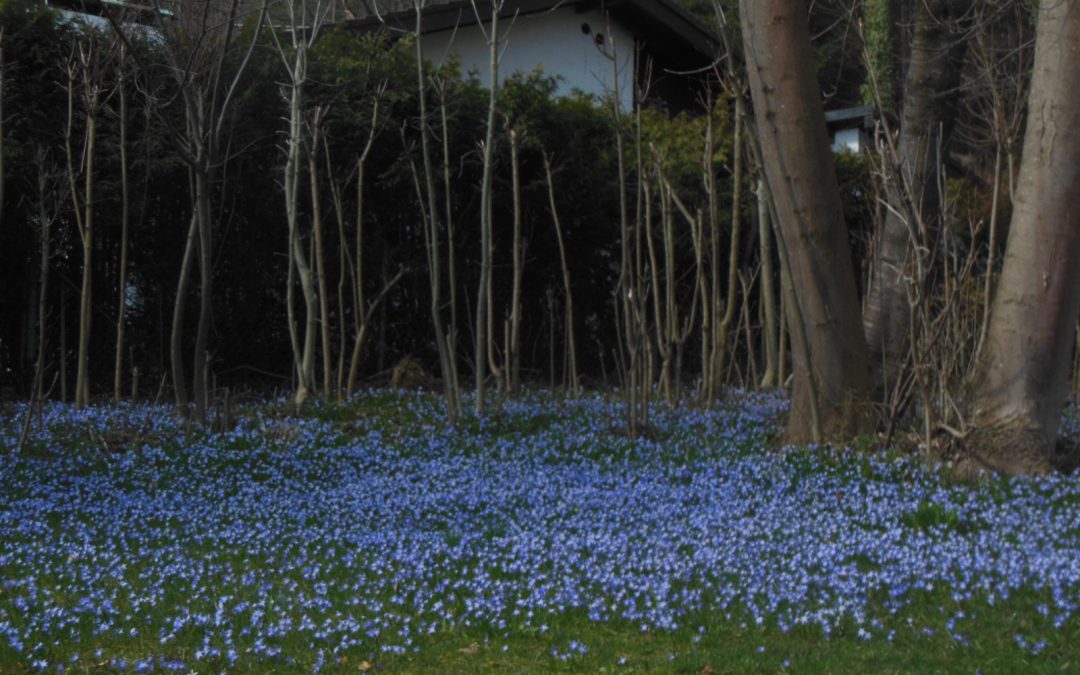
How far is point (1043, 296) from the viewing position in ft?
23.9

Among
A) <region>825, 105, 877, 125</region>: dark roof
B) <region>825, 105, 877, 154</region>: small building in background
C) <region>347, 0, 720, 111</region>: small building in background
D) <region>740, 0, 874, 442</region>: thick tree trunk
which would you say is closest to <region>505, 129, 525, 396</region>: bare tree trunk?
<region>740, 0, 874, 442</region>: thick tree trunk

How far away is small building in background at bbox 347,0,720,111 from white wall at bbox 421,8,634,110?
0.05ft

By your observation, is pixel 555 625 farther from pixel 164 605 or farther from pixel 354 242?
pixel 354 242

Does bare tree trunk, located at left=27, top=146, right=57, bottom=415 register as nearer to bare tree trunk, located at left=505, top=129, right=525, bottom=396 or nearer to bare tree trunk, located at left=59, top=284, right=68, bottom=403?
bare tree trunk, located at left=59, top=284, right=68, bottom=403

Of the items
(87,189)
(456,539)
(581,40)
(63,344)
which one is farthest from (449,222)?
(581,40)

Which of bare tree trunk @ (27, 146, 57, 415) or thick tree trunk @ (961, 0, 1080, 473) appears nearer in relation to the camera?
thick tree trunk @ (961, 0, 1080, 473)

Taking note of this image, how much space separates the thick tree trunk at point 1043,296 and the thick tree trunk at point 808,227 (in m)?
0.98

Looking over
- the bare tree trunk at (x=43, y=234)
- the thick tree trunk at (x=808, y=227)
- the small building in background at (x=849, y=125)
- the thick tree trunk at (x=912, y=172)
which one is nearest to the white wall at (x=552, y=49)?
the small building in background at (x=849, y=125)

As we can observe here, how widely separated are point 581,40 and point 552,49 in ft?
2.43

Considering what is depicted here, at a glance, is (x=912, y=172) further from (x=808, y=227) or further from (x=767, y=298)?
(x=767, y=298)

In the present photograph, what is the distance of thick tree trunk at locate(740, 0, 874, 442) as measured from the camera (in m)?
8.14

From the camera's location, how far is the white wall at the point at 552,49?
1803 centimetres

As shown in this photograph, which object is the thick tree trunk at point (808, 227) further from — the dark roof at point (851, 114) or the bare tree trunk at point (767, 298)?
the dark roof at point (851, 114)

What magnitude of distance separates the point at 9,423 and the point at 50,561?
3770mm
